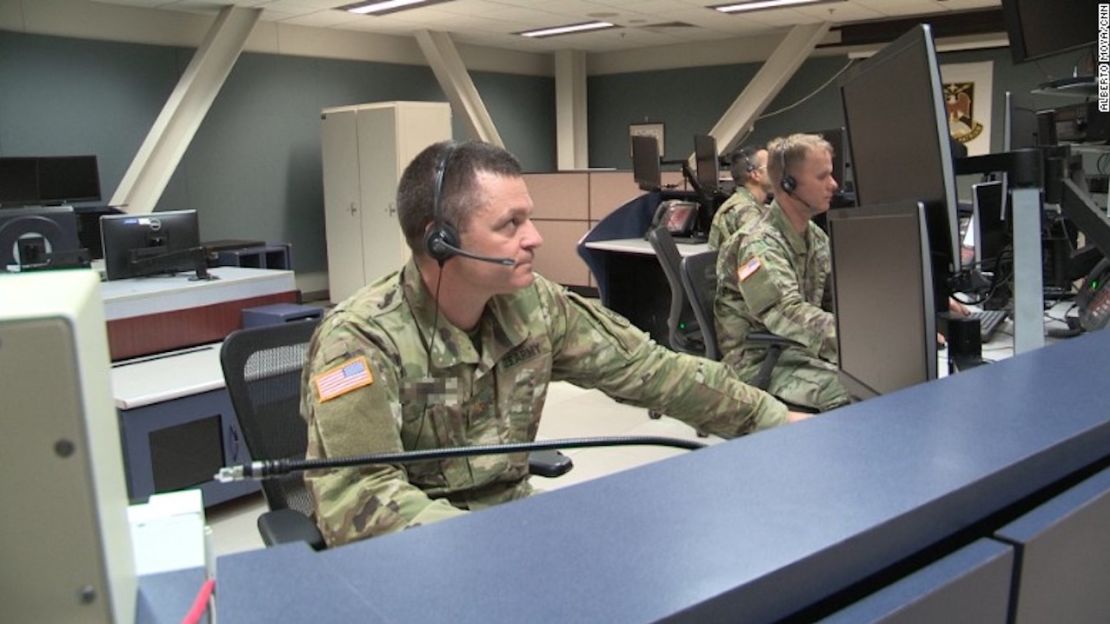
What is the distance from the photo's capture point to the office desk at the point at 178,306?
334 centimetres

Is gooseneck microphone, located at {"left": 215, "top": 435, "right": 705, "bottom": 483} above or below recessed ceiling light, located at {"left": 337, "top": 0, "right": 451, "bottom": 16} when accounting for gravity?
below

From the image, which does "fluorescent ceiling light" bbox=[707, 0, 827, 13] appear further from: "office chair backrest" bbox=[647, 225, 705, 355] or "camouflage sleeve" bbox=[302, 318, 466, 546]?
"camouflage sleeve" bbox=[302, 318, 466, 546]

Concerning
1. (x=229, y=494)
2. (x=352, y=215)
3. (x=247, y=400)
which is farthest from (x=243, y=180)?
(x=247, y=400)

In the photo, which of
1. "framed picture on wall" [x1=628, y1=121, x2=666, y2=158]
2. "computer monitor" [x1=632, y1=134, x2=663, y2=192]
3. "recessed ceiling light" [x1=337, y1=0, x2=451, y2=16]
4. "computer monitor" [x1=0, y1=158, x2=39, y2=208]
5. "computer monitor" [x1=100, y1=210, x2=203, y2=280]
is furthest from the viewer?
"framed picture on wall" [x1=628, y1=121, x2=666, y2=158]

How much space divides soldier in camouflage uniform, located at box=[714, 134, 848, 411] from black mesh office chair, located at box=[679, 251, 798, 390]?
0.11 feet

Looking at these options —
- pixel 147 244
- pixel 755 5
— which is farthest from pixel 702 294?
pixel 755 5

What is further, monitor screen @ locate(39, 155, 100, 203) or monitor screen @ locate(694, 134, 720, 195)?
monitor screen @ locate(39, 155, 100, 203)

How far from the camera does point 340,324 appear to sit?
129 centimetres

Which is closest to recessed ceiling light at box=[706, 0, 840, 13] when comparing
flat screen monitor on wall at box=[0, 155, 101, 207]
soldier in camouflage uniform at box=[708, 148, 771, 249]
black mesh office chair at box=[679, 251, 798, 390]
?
soldier in camouflage uniform at box=[708, 148, 771, 249]

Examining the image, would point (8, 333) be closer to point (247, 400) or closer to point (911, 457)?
point (911, 457)

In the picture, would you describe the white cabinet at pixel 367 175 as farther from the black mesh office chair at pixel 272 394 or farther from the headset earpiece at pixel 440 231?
the headset earpiece at pixel 440 231

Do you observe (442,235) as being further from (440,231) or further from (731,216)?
(731,216)

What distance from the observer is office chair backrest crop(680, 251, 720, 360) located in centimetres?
290

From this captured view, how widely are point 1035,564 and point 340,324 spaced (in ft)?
3.09
